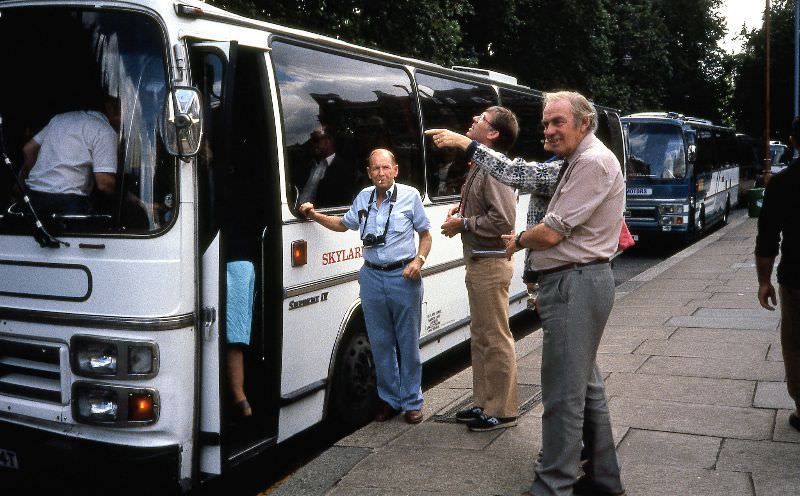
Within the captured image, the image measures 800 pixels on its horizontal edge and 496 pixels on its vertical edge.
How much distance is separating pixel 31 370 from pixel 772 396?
490 centimetres

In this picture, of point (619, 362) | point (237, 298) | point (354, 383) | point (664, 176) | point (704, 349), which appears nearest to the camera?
point (237, 298)

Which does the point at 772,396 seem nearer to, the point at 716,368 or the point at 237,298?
the point at 716,368

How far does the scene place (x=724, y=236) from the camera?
20812mm

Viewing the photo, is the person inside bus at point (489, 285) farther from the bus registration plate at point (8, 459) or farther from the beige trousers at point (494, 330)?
the bus registration plate at point (8, 459)

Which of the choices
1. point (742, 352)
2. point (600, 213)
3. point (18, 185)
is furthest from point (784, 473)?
point (18, 185)

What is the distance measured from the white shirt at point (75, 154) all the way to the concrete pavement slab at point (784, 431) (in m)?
4.14

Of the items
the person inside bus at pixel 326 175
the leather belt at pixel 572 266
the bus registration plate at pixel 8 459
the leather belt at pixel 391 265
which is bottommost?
the bus registration plate at pixel 8 459

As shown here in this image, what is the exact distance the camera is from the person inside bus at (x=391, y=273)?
5.68 m

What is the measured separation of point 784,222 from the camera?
5266 millimetres

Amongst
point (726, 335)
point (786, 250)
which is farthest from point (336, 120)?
point (726, 335)

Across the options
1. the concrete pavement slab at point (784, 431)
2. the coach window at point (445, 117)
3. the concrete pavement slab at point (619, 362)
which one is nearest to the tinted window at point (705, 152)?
the coach window at point (445, 117)

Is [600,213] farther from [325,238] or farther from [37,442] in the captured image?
[37,442]

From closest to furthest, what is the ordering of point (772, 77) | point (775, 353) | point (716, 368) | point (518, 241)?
point (518, 241) → point (716, 368) → point (775, 353) → point (772, 77)

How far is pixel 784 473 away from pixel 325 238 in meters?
3.02
